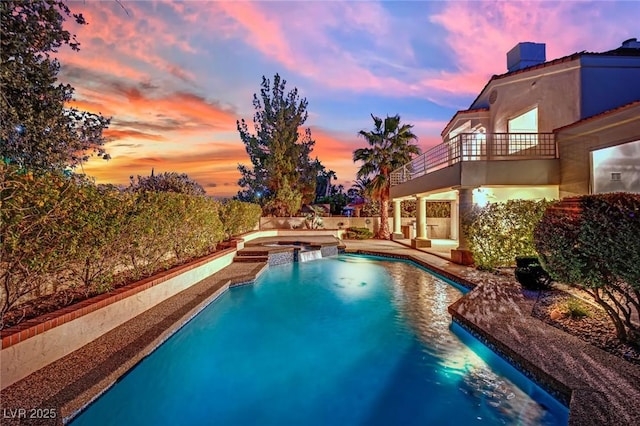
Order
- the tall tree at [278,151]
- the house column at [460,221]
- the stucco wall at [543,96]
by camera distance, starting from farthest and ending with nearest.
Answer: the tall tree at [278,151]
the house column at [460,221]
the stucco wall at [543,96]

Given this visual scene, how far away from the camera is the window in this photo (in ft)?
43.4

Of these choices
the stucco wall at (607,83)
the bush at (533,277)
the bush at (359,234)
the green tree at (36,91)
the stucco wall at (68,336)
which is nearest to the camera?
the stucco wall at (68,336)

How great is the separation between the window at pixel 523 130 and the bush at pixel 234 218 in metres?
13.1

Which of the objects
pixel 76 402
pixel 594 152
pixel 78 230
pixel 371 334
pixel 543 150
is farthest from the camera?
pixel 543 150

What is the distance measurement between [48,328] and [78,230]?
154cm

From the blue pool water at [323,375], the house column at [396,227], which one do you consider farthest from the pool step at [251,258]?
the house column at [396,227]

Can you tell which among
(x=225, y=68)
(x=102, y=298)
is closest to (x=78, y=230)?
(x=102, y=298)

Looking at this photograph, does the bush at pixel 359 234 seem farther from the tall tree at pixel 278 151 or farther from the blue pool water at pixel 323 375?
the blue pool water at pixel 323 375

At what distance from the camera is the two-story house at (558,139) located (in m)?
10.8

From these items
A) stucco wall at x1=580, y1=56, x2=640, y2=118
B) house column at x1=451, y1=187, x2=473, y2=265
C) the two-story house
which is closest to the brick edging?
house column at x1=451, y1=187, x2=473, y2=265

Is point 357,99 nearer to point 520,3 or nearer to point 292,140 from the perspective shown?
point 292,140

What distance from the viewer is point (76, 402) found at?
3754mm

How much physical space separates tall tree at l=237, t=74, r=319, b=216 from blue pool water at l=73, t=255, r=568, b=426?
63.2 feet

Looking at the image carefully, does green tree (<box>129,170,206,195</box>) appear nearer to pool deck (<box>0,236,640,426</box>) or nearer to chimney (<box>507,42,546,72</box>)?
pool deck (<box>0,236,640,426</box>)
